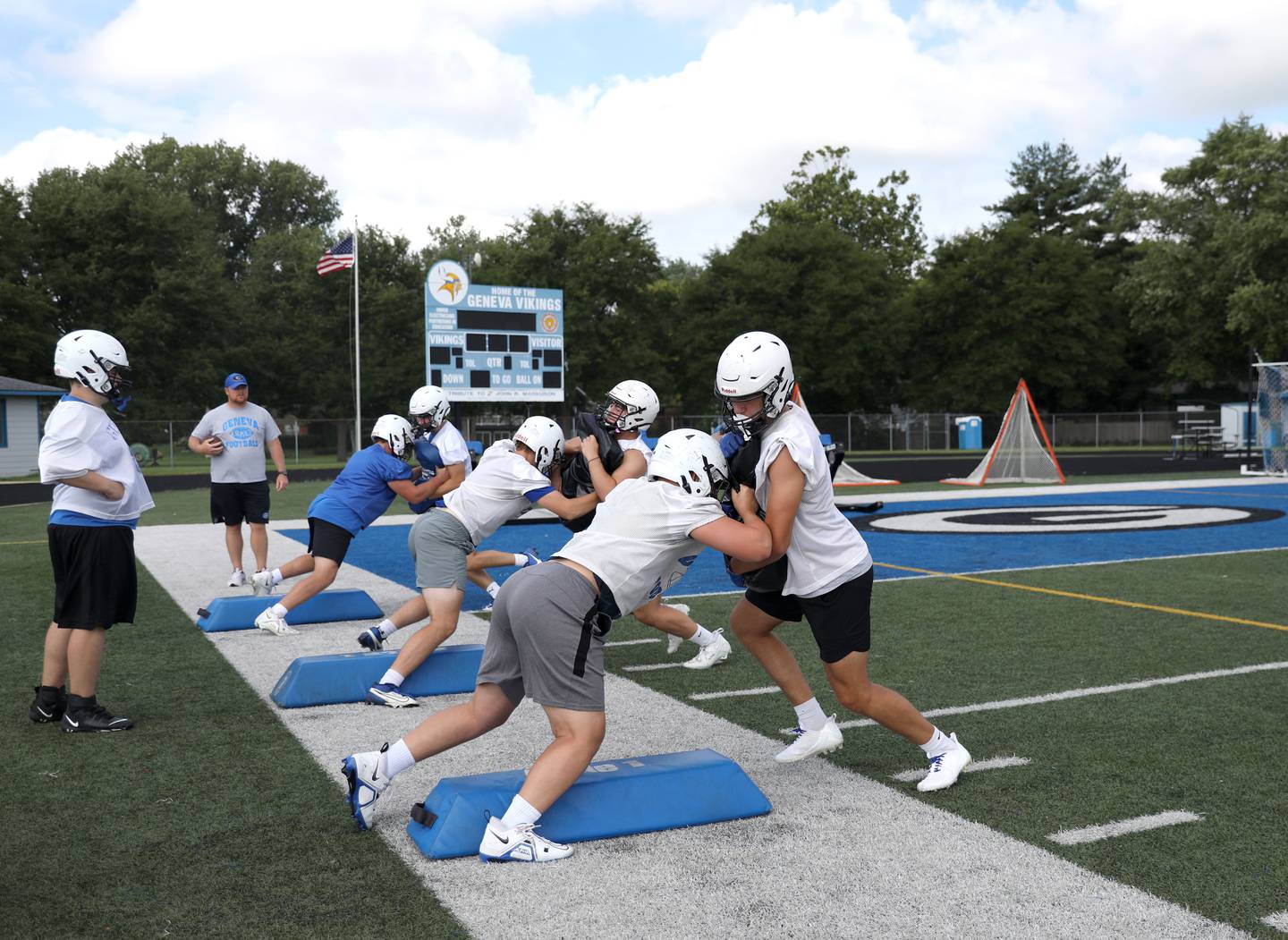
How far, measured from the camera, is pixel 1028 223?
188 feet

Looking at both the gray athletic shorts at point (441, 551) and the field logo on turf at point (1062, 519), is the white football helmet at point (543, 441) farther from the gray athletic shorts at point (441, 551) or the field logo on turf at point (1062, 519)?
the field logo on turf at point (1062, 519)

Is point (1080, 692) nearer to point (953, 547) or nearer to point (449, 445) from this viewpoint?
point (449, 445)

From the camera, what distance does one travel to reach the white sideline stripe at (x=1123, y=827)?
3807 mm

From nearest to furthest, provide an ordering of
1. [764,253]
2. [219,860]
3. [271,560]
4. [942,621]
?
[219,860] < [942,621] < [271,560] < [764,253]

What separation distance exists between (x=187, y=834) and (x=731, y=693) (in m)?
2.91

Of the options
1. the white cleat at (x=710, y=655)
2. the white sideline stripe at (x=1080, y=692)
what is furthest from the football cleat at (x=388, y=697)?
the white sideline stripe at (x=1080, y=692)

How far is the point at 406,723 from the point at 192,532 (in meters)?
10.5

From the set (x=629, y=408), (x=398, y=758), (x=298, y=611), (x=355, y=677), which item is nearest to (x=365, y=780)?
(x=398, y=758)

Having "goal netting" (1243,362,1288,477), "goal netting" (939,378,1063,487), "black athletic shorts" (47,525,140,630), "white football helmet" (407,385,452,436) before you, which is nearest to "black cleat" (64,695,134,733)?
"black athletic shorts" (47,525,140,630)

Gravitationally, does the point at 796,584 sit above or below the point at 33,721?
above

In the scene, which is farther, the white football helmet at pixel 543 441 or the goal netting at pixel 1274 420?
the goal netting at pixel 1274 420

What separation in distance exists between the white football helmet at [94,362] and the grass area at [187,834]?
1.62 meters

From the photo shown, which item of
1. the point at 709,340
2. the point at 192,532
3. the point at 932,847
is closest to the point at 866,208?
the point at 709,340

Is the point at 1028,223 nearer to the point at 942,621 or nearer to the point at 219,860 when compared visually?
the point at 942,621
